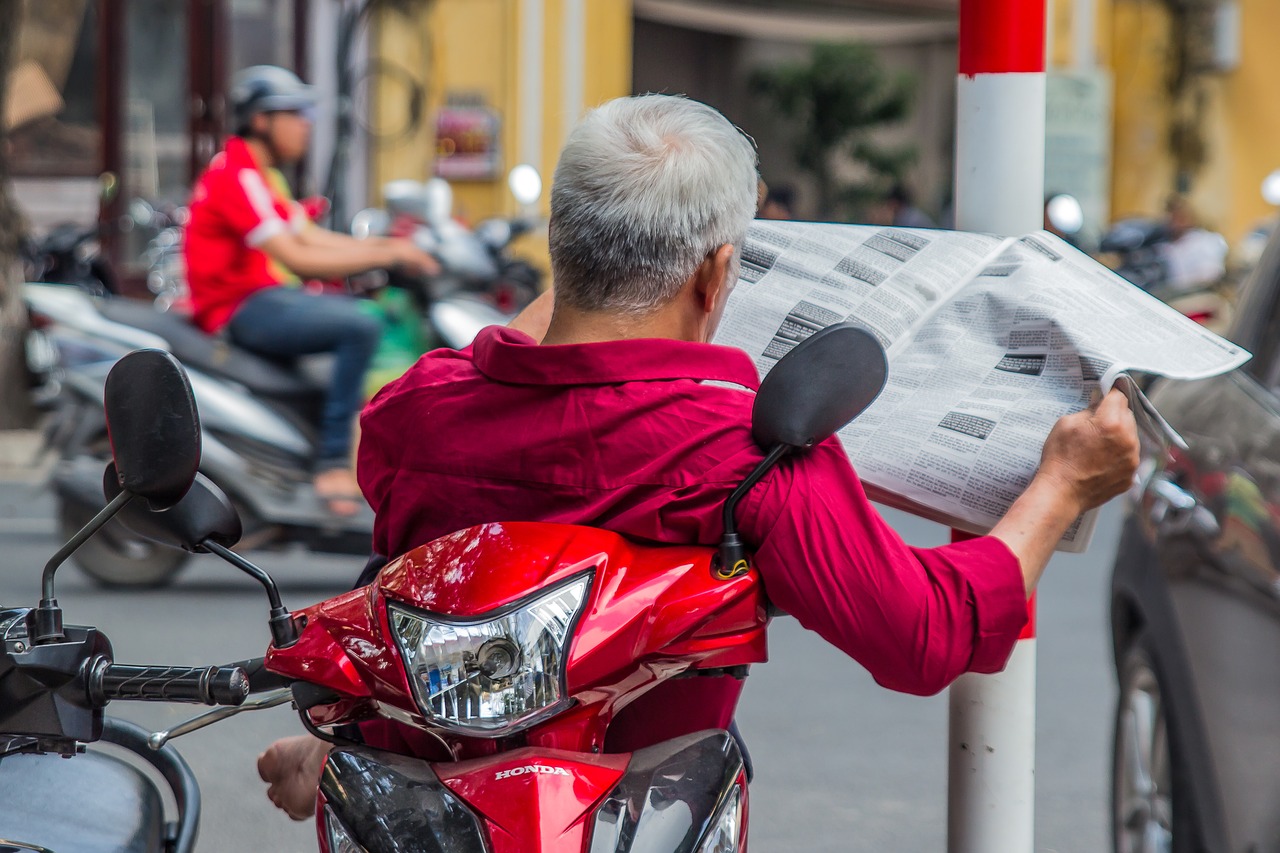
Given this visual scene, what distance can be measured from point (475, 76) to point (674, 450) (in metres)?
15.9

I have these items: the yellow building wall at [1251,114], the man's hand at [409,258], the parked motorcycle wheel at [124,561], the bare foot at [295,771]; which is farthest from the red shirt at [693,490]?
the yellow building wall at [1251,114]

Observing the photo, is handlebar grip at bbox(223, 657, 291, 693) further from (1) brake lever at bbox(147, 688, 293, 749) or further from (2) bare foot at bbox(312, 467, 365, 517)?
(2) bare foot at bbox(312, 467, 365, 517)

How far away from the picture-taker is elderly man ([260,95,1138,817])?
1496 mm

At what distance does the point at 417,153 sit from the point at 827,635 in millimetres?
15643

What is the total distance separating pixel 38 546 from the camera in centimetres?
665

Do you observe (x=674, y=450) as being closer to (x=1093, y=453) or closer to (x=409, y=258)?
(x=1093, y=453)

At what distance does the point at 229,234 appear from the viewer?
5969 millimetres

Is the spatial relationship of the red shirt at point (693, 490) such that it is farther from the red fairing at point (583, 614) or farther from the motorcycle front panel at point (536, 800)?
the motorcycle front panel at point (536, 800)

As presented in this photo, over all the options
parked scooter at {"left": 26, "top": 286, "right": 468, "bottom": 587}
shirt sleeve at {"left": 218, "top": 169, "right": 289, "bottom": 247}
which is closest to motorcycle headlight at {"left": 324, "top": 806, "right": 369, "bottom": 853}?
parked scooter at {"left": 26, "top": 286, "right": 468, "bottom": 587}

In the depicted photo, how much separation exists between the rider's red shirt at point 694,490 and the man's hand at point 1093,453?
0.42ft

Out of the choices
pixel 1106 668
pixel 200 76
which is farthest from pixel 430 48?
pixel 1106 668

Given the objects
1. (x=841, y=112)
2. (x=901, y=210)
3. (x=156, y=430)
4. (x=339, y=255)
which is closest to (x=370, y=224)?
(x=339, y=255)

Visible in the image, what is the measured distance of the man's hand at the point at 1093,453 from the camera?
164 cm

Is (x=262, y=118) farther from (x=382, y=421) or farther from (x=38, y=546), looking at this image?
(x=382, y=421)
